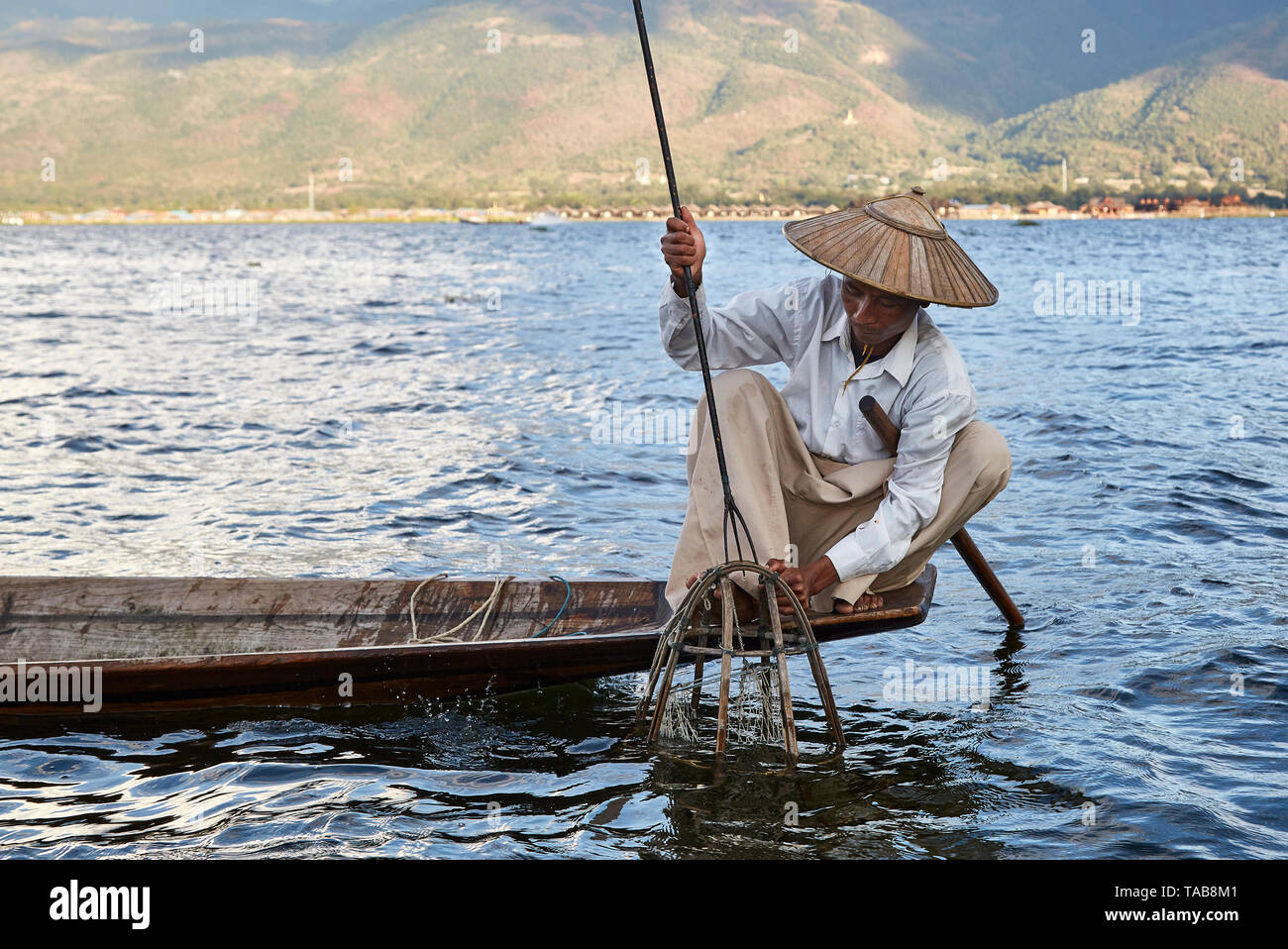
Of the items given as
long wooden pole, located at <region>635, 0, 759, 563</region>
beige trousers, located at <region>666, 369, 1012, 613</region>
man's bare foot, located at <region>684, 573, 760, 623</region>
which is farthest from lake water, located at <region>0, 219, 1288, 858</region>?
long wooden pole, located at <region>635, 0, 759, 563</region>

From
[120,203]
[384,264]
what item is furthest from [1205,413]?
[120,203]

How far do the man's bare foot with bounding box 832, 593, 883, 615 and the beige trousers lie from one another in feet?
0.09

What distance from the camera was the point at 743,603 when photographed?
4.54 m

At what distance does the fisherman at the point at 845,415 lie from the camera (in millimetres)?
4500

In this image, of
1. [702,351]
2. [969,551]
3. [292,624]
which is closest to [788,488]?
[702,351]

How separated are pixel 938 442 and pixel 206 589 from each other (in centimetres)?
367

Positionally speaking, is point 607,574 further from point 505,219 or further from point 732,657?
point 505,219

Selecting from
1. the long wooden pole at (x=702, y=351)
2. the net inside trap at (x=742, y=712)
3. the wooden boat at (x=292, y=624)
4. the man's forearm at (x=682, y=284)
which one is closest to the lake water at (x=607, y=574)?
the net inside trap at (x=742, y=712)

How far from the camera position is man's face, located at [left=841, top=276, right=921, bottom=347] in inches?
177

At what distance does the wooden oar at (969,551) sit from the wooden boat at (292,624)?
641 millimetres

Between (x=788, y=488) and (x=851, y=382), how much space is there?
0.49m

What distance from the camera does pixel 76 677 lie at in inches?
199

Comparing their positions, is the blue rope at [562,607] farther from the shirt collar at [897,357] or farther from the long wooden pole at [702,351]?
the shirt collar at [897,357]

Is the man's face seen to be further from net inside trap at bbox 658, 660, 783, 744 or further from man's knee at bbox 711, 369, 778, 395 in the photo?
net inside trap at bbox 658, 660, 783, 744
